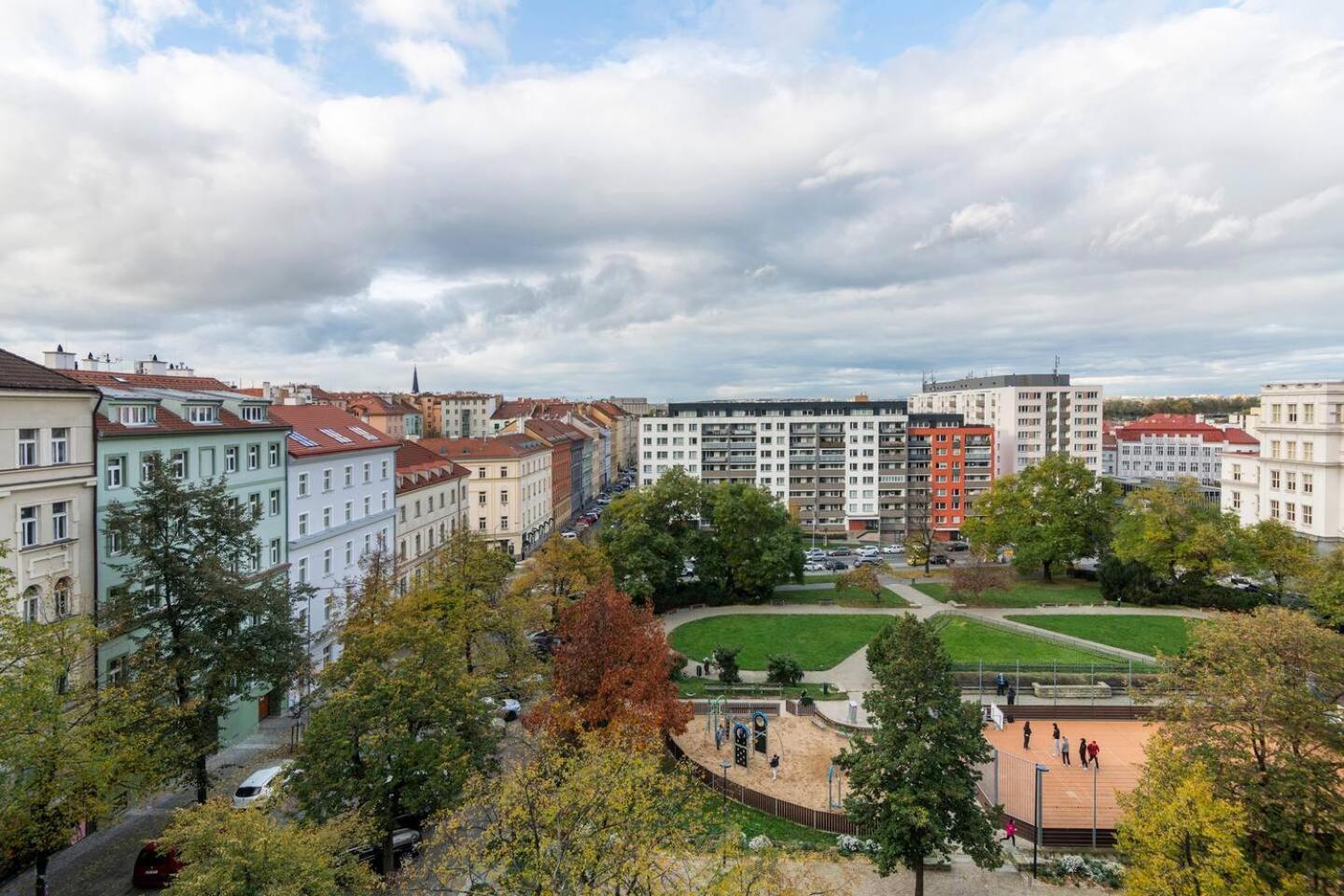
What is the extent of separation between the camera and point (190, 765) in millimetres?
20781

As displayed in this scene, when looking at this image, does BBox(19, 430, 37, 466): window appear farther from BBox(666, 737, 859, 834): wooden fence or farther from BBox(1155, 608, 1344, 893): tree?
BBox(1155, 608, 1344, 893): tree

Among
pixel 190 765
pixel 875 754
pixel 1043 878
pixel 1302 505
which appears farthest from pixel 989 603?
pixel 190 765

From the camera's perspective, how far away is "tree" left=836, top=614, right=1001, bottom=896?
1741 centimetres

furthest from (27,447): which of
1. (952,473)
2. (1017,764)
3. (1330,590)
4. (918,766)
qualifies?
(952,473)

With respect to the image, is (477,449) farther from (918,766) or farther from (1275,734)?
(1275,734)

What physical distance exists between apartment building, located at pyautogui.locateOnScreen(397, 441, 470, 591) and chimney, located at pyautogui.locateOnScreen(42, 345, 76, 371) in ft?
60.4

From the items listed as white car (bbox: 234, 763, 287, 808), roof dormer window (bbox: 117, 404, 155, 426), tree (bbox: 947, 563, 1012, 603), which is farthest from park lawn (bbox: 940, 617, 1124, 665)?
roof dormer window (bbox: 117, 404, 155, 426)

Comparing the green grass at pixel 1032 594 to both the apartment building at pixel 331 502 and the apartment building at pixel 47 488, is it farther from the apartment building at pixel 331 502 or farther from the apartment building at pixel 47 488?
the apartment building at pixel 47 488

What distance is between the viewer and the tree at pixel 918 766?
17.4 meters

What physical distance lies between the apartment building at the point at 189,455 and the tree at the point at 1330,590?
163 feet

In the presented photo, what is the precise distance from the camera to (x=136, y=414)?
26.2 metres

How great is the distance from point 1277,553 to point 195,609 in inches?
2352

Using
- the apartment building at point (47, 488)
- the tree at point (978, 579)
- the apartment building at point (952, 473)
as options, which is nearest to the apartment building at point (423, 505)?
the apartment building at point (47, 488)

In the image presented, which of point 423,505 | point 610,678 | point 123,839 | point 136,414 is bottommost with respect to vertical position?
point 123,839
